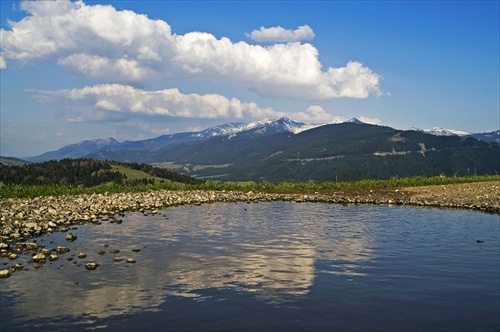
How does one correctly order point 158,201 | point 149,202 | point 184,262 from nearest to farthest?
1. point 184,262
2. point 149,202
3. point 158,201

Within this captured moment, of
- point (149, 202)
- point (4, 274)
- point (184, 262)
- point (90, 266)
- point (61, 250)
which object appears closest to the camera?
point (4, 274)

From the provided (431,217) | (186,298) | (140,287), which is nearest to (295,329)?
(186,298)

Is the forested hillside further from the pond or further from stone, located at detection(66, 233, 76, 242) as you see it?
the pond

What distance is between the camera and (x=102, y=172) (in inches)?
4048

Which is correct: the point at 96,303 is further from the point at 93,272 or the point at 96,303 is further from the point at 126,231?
the point at 126,231

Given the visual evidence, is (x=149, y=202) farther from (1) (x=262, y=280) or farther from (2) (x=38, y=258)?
(1) (x=262, y=280)

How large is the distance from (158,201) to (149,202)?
1319mm

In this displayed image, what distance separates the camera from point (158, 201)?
50594mm

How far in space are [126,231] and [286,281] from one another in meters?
16.4

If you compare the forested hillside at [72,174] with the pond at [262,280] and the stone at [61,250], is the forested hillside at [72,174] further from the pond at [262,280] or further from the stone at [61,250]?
the stone at [61,250]

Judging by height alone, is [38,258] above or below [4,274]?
above

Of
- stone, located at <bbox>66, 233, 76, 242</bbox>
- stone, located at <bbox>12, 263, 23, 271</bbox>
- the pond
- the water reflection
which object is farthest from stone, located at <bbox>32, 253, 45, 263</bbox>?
stone, located at <bbox>66, 233, 76, 242</bbox>

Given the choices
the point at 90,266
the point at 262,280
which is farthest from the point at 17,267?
the point at 262,280

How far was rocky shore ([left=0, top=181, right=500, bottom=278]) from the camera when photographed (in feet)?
101
